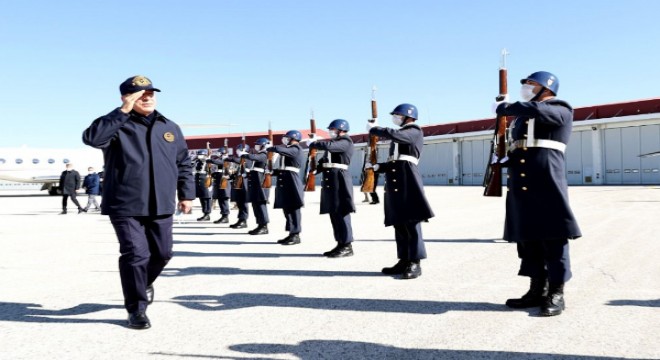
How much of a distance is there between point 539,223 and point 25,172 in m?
31.2

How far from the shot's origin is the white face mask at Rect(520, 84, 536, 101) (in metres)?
4.23

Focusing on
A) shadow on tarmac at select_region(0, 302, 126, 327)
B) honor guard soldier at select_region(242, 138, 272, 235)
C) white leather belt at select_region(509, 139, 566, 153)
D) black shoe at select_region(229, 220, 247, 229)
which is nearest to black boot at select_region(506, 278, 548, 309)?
white leather belt at select_region(509, 139, 566, 153)

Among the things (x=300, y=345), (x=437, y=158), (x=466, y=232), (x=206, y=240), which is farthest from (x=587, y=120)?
(x=300, y=345)

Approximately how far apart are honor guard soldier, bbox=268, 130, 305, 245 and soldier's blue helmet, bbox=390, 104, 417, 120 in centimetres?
296

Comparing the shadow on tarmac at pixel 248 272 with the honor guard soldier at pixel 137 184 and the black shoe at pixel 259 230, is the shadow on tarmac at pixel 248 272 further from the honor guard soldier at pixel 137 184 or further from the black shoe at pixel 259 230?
the black shoe at pixel 259 230

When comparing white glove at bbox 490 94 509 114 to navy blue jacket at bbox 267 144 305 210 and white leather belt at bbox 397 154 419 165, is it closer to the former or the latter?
→ white leather belt at bbox 397 154 419 165

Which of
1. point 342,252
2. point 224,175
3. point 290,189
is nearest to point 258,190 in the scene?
point 290,189

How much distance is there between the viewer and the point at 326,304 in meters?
4.38

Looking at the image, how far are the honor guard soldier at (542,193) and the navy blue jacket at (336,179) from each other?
2973mm

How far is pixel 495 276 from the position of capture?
546 cm

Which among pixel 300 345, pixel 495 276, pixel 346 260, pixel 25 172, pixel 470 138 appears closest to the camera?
pixel 300 345

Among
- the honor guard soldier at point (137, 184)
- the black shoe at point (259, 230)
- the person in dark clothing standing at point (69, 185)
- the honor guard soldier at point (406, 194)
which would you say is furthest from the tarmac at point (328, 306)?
the person in dark clothing standing at point (69, 185)

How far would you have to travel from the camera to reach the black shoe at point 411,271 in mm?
5414

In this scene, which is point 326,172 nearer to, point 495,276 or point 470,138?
point 495,276
